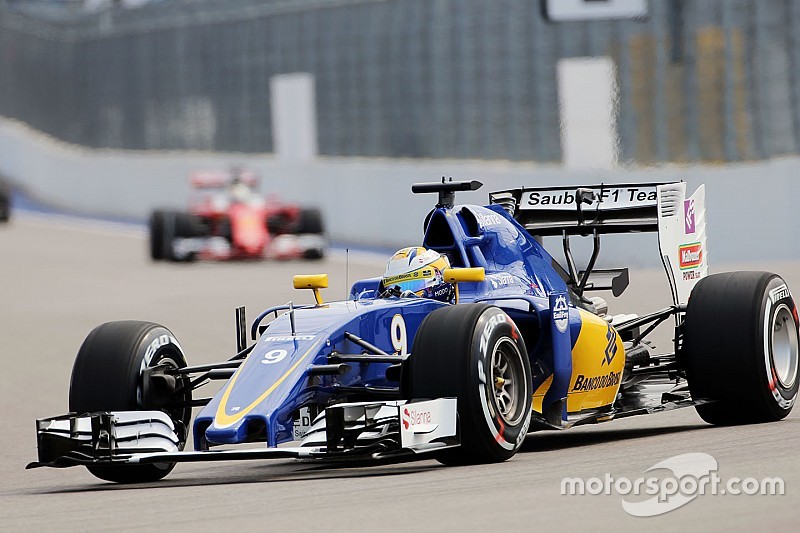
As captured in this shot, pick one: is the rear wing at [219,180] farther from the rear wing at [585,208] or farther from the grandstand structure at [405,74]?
the rear wing at [585,208]

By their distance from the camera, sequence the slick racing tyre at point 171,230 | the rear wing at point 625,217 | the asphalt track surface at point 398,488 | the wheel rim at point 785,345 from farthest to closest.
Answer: the slick racing tyre at point 171,230 → the rear wing at point 625,217 → the wheel rim at point 785,345 → the asphalt track surface at point 398,488

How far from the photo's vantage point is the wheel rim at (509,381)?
9.67 metres

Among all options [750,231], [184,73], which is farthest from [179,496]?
[184,73]

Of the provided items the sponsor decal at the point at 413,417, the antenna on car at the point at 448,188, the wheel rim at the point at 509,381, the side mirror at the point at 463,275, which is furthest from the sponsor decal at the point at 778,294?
the sponsor decal at the point at 413,417

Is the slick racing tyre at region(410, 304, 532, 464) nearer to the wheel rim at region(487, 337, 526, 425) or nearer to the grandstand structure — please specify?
the wheel rim at region(487, 337, 526, 425)

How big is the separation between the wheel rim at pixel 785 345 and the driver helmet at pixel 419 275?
245 cm

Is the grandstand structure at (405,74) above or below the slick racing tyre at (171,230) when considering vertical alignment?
above

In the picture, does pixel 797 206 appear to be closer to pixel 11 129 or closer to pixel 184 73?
pixel 184 73

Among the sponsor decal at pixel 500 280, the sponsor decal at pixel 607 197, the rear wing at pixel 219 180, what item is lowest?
the sponsor decal at pixel 500 280

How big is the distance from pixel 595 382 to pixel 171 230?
17.9m

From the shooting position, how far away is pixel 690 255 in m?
12.6

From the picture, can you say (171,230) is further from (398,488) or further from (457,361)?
(398,488)

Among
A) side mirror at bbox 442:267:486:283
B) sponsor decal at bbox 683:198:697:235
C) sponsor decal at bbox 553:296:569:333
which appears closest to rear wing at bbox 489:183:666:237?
sponsor decal at bbox 683:198:697:235

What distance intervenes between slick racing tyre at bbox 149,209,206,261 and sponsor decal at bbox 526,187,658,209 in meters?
15.7
